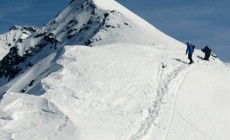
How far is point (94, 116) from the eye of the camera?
22406 mm

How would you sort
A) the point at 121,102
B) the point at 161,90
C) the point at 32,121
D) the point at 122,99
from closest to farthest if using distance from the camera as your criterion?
the point at 32,121
the point at 121,102
the point at 122,99
the point at 161,90

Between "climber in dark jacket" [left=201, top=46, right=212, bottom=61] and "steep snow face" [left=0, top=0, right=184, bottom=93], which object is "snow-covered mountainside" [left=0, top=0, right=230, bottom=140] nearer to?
"climber in dark jacket" [left=201, top=46, right=212, bottom=61]

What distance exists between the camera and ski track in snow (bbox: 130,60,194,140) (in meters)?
21.5

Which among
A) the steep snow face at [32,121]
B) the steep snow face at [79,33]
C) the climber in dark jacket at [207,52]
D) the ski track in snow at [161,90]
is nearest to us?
the steep snow face at [32,121]

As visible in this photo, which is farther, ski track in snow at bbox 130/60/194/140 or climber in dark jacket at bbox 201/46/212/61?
climber in dark jacket at bbox 201/46/212/61

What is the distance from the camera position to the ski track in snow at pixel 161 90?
21.5 meters

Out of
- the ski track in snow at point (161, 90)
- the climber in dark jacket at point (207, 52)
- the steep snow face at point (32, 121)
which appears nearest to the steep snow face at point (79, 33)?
the climber in dark jacket at point (207, 52)

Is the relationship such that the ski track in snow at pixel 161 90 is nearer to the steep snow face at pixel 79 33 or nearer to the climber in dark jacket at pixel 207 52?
the climber in dark jacket at pixel 207 52

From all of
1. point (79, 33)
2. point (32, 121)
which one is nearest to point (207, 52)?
point (32, 121)

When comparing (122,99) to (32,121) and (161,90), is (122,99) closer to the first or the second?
(161,90)

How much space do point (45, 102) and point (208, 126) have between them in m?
8.40

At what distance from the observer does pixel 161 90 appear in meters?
27.4

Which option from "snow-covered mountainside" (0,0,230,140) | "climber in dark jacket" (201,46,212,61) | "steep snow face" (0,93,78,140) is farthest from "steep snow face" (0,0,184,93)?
"steep snow face" (0,93,78,140)

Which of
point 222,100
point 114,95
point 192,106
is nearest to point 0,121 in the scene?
point 114,95
